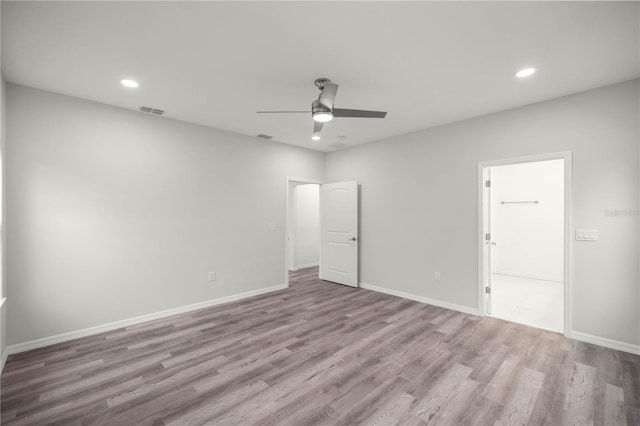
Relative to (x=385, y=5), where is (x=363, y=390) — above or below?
below

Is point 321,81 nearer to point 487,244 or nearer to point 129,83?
point 129,83

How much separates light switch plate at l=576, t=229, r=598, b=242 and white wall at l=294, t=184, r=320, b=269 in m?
5.50

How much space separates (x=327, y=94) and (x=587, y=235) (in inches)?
125

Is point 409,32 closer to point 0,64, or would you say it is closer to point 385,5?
point 385,5

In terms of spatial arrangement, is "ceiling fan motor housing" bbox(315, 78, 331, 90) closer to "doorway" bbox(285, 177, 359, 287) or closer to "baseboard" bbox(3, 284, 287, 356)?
"doorway" bbox(285, 177, 359, 287)

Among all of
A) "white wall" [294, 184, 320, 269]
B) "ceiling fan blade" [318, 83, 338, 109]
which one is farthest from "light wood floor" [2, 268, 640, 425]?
"white wall" [294, 184, 320, 269]

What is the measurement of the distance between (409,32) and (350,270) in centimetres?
416

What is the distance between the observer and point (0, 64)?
2455mm

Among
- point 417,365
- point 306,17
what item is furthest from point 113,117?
point 417,365

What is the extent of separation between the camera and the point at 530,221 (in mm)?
6016

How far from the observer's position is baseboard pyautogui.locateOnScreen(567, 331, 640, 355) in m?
2.78

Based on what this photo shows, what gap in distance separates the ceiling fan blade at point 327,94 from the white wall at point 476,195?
2.43 m

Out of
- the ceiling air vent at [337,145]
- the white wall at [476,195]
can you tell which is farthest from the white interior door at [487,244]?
the ceiling air vent at [337,145]


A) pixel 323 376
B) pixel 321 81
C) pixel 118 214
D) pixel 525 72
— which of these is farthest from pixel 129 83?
pixel 525 72
